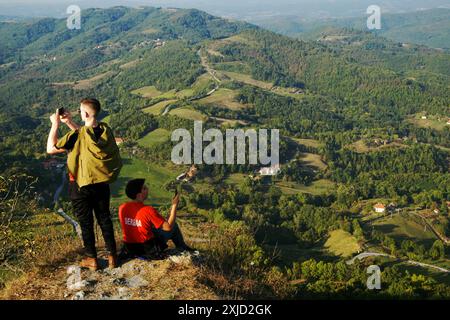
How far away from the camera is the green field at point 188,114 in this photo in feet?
375


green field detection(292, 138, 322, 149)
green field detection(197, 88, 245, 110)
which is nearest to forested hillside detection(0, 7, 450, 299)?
green field detection(197, 88, 245, 110)

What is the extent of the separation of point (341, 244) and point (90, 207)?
53.4 metres

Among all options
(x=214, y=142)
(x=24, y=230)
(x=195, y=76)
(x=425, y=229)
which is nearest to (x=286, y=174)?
(x=214, y=142)

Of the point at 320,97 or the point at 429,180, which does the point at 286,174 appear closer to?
the point at 429,180

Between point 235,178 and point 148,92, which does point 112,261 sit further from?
point 148,92

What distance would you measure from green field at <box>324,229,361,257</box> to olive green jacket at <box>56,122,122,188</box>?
49.2 m

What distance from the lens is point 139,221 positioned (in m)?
9.08

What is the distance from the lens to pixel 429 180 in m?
97.1

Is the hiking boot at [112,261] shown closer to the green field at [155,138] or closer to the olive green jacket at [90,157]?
the olive green jacket at [90,157]

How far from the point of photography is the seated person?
8953mm

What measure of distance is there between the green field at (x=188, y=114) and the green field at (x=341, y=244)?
195ft

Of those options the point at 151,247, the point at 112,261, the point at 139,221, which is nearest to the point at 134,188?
the point at 139,221

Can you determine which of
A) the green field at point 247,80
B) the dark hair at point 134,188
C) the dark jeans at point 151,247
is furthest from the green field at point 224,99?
the dark hair at point 134,188
